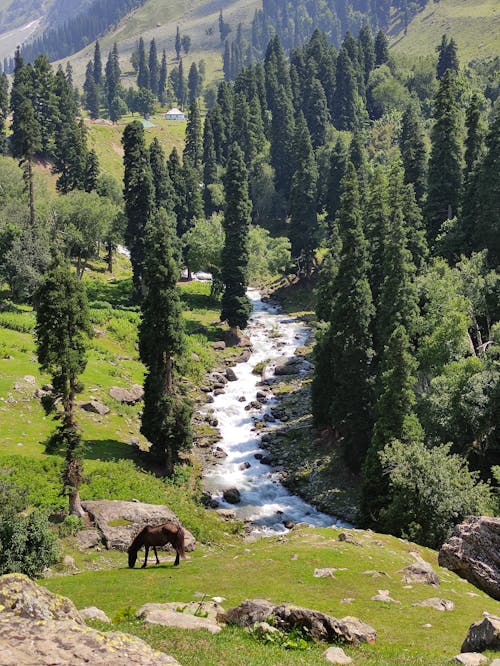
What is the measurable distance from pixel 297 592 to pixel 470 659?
1080 cm

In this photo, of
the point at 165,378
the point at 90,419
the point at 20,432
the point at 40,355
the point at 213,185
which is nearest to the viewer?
the point at 40,355

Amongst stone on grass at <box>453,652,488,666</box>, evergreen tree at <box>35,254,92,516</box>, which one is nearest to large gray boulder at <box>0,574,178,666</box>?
stone on grass at <box>453,652,488,666</box>

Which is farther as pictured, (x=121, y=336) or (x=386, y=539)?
(x=121, y=336)

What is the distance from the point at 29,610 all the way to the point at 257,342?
8214 centimetres

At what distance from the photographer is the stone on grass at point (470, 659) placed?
20.2 m

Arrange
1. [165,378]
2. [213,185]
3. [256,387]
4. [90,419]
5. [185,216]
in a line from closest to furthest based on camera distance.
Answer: [165,378], [90,419], [256,387], [185,216], [213,185]

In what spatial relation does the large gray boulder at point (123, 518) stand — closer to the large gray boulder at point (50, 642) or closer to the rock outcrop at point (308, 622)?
the rock outcrop at point (308, 622)

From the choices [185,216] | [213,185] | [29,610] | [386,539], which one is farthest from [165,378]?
[213,185]

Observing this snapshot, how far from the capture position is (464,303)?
5844 cm

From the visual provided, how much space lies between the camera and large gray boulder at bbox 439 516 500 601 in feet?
115

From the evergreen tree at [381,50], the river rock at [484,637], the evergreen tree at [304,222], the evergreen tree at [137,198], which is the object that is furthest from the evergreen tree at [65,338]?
the evergreen tree at [381,50]

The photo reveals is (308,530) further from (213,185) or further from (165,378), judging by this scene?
(213,185)

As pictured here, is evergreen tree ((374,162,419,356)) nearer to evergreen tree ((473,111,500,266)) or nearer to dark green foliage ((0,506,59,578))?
evergreen tree ((473,111,500,266))

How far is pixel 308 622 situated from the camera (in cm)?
2305
